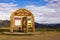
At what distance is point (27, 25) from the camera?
19.5m

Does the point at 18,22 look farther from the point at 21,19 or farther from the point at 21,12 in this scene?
the point at 21,12

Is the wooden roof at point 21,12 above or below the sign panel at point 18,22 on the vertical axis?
above

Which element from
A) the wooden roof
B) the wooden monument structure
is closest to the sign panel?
the wooden monument structure

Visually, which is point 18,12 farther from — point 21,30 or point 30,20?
point 21,30

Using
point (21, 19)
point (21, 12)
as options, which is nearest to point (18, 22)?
point (21, 19)

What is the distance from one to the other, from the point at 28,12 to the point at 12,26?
2.14 m

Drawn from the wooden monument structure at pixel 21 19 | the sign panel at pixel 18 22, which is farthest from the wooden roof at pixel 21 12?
the sign panel at pixel 18 22

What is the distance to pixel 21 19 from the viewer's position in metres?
20.0

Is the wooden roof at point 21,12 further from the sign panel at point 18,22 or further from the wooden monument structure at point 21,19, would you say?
the sign panel at point 18,22

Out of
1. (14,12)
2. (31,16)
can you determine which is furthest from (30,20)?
(14,12)

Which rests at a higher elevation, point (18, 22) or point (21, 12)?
point (21, 12)

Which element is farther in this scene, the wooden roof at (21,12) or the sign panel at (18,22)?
the sign panel at (18,22)

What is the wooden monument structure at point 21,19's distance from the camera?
64.3ft

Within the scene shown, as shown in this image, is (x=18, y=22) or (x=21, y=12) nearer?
(x=21, y=12)
